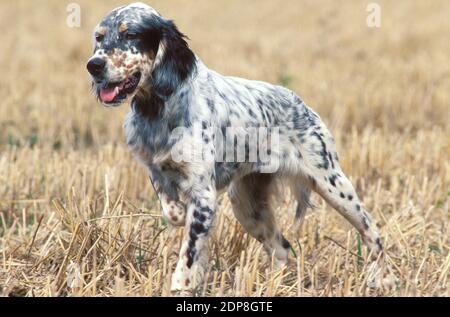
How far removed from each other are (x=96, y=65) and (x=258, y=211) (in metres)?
1.43

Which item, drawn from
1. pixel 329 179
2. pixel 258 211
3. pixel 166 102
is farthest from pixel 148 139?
pixel 329 179

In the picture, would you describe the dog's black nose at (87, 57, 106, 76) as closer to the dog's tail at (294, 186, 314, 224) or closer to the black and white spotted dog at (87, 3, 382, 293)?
the black and white spotted dog at (87, 3, 382, 293)

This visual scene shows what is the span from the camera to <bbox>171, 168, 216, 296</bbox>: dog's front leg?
149 inches

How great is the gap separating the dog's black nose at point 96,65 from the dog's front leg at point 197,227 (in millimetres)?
664

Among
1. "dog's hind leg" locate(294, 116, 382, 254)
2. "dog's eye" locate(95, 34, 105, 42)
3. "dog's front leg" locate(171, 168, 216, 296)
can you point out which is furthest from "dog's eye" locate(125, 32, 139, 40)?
"dog's hind leg" locate(294, 116, 382, 254)

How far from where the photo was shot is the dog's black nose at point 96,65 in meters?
3.67

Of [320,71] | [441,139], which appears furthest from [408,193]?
[320,71]

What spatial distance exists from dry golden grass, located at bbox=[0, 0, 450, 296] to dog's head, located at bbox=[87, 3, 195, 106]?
765mm

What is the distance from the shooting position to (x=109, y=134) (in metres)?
8.52

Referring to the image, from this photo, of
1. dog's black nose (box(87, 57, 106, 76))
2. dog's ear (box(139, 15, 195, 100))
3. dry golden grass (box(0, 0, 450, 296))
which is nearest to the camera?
dog's black nose (box(87, 57, 106, 76))

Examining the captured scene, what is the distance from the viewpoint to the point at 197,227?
152 inches

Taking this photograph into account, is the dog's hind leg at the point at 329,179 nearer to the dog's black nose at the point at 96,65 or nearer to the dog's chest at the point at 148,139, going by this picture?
the dog's chest at the point at 148,139

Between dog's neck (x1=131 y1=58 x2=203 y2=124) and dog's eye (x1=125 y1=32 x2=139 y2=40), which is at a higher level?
dog's eye (x1=125 y1=32 x2=139 y2=40)
